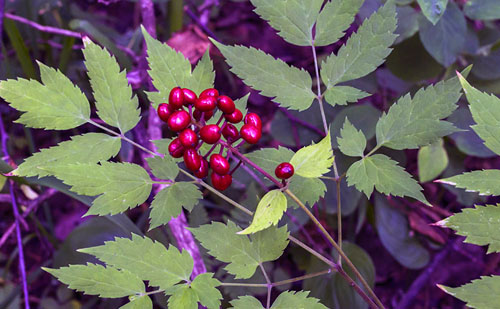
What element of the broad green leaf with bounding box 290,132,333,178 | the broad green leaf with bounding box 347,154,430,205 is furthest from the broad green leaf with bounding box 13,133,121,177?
the broad green leaf with bounding box 347,154,430,205

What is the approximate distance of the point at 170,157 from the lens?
847 millimetres

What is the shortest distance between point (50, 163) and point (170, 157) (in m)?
0.23

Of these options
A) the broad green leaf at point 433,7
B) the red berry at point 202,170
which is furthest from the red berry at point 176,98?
the broad green leaf at point 433,7

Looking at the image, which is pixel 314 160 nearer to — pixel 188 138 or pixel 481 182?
pixel 188 138

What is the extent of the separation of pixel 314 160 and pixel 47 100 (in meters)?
0.54

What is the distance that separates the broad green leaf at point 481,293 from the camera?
730mm

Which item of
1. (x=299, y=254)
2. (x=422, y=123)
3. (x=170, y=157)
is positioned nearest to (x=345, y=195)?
(x=299, y=254)

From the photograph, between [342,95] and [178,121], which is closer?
[178,121]

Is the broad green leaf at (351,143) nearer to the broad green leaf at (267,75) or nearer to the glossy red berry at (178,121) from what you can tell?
the broad green leaf at (267,75)

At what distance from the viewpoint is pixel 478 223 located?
77 cm

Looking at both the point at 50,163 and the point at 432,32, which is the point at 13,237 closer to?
the point at 50,163

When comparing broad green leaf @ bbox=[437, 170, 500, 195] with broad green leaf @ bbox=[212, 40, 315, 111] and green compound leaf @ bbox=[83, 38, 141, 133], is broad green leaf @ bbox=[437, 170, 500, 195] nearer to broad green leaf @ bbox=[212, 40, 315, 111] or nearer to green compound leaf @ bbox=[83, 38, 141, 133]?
broad green leaf @ bbox=[212, 40, 315, 111]

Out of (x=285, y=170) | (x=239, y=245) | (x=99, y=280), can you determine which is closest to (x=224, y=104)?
(x=285, y=170)

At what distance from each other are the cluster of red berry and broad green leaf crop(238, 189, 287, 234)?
107 mm
